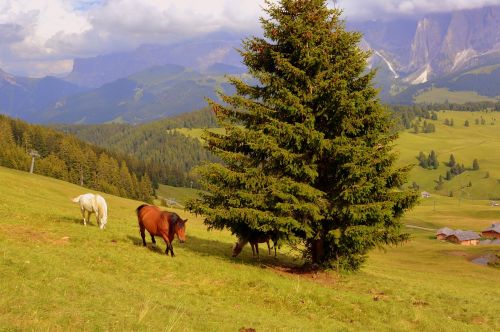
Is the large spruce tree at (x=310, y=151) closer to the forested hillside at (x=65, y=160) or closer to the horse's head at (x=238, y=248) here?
the horse's head at (x=238, y=248)

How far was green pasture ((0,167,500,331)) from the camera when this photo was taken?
13.2m

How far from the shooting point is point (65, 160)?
159 metres

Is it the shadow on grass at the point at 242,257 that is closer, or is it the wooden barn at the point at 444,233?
the shadow on grass at the point at 242,257

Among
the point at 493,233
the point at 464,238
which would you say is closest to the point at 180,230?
the point at 464,238

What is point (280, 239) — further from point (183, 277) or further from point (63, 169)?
point (63, 169)

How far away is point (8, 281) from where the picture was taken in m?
14.6

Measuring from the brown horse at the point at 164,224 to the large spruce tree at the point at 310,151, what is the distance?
1.54 metres

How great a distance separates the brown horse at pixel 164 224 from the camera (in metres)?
22.1

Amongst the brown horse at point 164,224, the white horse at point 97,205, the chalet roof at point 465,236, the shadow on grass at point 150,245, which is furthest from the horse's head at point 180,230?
the chalet roof at point 465,236

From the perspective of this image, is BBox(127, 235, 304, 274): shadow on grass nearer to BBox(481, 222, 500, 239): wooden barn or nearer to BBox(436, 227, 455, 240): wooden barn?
BBox(436, 227, 455, 240): wooden barn

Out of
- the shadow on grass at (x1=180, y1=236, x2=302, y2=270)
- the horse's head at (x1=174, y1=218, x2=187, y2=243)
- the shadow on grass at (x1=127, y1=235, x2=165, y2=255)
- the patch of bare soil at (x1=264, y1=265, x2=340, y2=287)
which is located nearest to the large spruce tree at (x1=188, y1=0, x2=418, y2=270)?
the patch of bare soil at (x1=264, y1=265, x2=340, y2=287)

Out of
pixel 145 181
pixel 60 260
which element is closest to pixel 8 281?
pixel 60 260

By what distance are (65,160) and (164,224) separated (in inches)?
5910

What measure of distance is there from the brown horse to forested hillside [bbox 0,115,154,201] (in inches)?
4929
